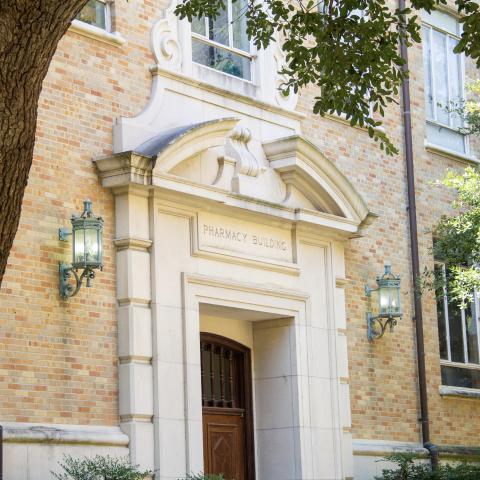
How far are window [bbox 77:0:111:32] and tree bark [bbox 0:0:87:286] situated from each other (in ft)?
22.5

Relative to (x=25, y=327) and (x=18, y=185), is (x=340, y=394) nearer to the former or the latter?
(x=25, y=327)

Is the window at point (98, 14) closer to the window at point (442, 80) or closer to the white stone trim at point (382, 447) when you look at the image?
the white stone trim at point (382, 447)

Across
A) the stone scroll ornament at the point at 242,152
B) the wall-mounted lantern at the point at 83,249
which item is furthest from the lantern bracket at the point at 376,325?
the wall-mounted lantern at the point at 83,249

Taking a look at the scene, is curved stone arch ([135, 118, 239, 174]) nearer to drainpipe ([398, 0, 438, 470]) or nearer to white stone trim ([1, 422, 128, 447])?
white stone trim ([1, 422, 128, 447])

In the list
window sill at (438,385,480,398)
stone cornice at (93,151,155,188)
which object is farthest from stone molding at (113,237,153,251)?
window sill at (438,385,480,398)

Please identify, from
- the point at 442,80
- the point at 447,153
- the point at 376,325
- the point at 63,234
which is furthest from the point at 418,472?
the point at 442,80

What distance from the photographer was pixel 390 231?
18156 mm

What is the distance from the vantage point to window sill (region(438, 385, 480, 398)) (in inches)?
724

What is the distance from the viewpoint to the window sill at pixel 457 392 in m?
18.4

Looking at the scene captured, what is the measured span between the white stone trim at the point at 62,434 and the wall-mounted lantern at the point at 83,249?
4.34 feet

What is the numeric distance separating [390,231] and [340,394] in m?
2.88

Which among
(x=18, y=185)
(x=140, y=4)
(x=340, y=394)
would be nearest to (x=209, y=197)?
(x=140, y=4)

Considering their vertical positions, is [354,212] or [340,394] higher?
[354,212]

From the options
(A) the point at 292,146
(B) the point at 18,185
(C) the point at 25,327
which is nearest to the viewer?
(B) the point at 18,185
